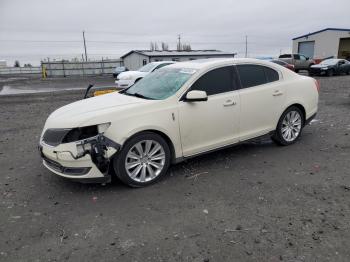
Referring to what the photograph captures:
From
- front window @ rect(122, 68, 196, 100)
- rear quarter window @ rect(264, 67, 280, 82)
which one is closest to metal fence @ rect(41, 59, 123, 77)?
front window @ rect(122, 68, 196, 100)

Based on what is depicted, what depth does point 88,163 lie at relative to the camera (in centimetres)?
418

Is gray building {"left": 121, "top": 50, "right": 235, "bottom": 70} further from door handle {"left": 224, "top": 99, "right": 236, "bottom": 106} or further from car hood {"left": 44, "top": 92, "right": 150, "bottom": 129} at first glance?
car hood {"left": 44, "top": 92, "right": 150, "bottom": 129}

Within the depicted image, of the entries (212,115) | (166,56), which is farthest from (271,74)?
(166,56)

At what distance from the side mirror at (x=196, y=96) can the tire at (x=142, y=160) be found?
703 mm

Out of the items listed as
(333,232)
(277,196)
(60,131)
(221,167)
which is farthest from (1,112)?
(333,232)

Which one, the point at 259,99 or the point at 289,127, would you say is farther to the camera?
the point at 289,127

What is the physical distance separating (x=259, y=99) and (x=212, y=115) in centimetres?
105

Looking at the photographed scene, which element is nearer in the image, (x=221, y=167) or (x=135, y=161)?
(x=135, y=161)

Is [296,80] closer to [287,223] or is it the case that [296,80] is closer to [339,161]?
[339,161]

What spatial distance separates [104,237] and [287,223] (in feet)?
6.34

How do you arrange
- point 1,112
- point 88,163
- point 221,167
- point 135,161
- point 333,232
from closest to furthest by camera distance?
point 333,232
point 88,163
point 135,161
point 221,167
point 1,112

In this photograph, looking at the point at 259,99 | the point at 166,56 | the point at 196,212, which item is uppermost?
the point at 166,56

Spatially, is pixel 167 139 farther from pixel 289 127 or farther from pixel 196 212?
pixel 289 127

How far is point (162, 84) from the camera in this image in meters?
5.27
